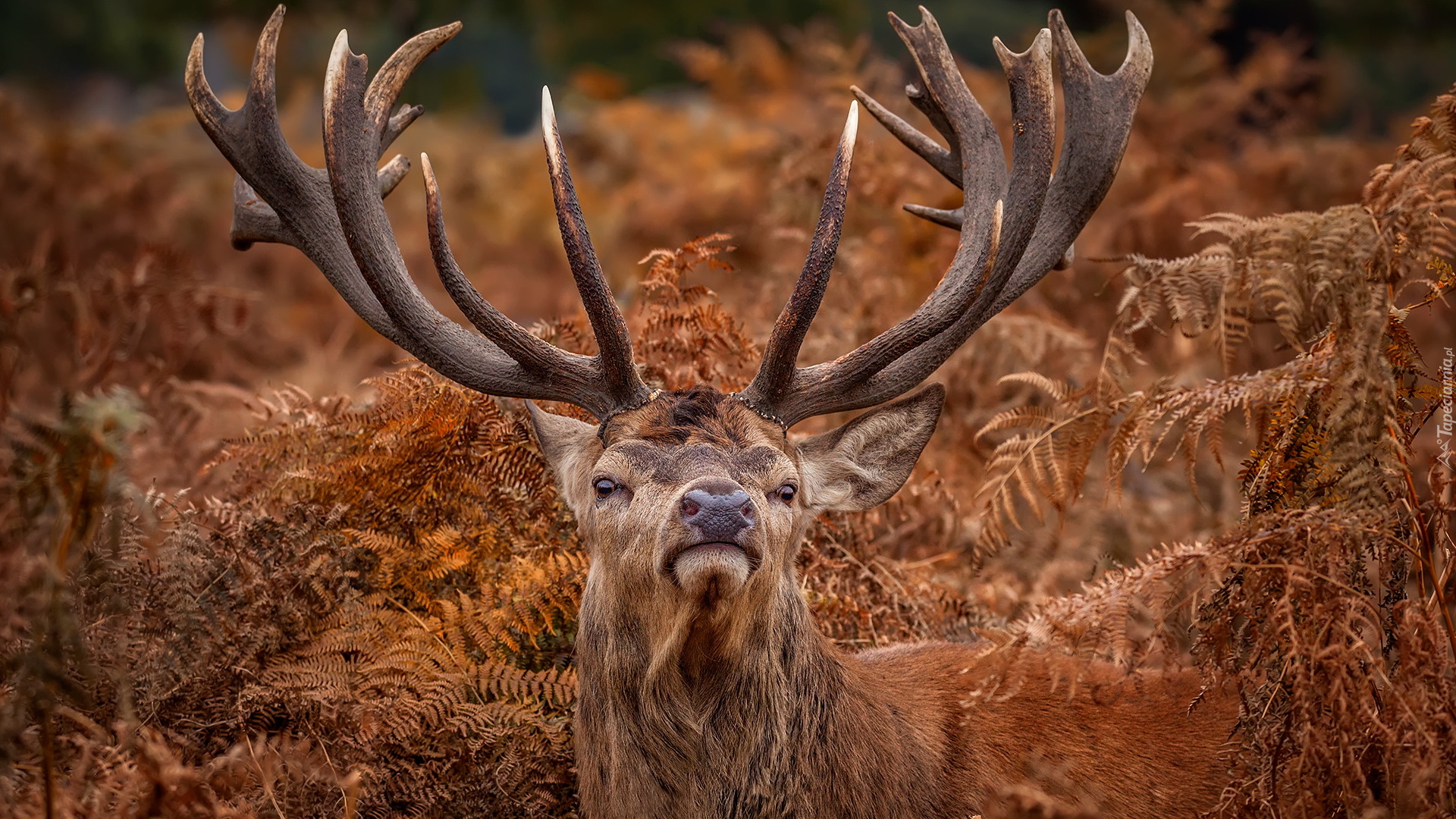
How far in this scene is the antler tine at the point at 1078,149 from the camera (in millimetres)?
4469

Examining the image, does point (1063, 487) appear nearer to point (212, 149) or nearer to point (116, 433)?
point (116, 433)

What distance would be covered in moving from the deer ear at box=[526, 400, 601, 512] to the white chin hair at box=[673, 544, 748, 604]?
0.92m

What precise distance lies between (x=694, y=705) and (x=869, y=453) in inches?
47.0

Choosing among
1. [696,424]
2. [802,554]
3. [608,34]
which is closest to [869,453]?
[696,424]

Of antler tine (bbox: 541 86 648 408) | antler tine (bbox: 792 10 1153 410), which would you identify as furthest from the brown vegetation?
antler tine (bbox: 541 86 648 408)

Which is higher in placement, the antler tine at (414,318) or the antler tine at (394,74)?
the antler tine at (394,74)

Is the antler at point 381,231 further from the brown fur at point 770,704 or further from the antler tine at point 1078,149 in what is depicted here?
the antler tine at point 1078,149

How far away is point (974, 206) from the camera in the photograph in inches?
177

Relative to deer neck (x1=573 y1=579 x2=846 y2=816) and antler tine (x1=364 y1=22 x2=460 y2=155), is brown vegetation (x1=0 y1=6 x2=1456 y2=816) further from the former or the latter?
antler tine (x1=364 y1=22 x2=460 y2=155)

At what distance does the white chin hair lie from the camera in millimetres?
3359

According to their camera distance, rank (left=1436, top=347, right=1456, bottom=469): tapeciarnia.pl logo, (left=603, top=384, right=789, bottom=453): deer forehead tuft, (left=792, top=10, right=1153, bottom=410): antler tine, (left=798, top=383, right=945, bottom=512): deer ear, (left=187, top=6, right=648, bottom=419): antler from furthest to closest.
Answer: (left=792, top=10, right=1153, bottom=410): antler tine
(left=798, top=383, right=945, bottom=512): deer ear
(left=187, top=6, right=648, bottom=419): antler
(left=603, top=384, right=789, bottom=453): deer forehead tuft
(left=1436, top=347, right=1456, bottom=469): tapeciarnia.pl logo

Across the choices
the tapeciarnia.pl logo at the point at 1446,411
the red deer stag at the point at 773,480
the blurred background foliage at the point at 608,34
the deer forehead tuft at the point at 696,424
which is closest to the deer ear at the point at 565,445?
the red deer stag at the point at 773,480

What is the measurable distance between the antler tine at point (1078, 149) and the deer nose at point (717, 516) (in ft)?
3.51

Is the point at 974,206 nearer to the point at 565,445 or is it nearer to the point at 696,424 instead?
the point at 696,424
